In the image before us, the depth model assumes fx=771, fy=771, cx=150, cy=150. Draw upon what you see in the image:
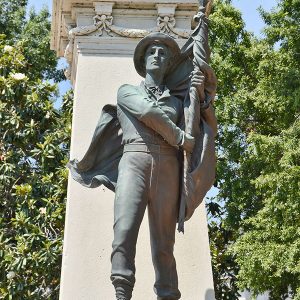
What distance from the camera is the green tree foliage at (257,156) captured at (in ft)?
49.6

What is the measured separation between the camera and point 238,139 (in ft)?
61.2

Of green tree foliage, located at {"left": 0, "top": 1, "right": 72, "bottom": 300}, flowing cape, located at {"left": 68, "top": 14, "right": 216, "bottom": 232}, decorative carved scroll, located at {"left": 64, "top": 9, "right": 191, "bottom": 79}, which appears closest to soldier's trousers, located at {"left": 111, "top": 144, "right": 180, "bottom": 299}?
flowing cape, located at {"left": 68, "top": 14, "right": 216, "bottom": 232}

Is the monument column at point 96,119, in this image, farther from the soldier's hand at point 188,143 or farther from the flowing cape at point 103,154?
the soldier's hand at point 188,143

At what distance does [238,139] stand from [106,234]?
12.4m

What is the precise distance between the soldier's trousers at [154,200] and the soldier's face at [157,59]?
2.20 ft

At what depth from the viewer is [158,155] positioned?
5.62m

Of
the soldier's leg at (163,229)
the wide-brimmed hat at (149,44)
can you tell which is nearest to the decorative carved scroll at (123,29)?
the wide-brimmed hat at (149,44)

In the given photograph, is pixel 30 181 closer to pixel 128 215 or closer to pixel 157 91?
pixel 157 91

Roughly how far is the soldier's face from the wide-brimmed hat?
0.04 m

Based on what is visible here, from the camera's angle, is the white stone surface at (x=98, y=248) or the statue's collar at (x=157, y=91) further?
the white stone surface at (x=98, y=248)

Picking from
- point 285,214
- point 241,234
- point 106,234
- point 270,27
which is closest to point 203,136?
point 106,234

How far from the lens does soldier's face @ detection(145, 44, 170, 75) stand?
5.95 metres

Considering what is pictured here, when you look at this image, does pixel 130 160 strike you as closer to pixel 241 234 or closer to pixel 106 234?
pixel 106 234

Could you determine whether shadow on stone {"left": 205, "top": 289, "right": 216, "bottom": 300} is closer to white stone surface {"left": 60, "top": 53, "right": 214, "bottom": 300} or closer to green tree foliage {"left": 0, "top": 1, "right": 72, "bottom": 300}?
white stone surface {"left": 60, "top": 53, "right": 214, "bottom": 300}
